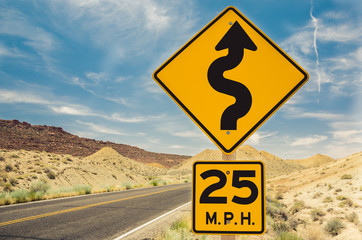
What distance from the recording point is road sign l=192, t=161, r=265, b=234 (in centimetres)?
218

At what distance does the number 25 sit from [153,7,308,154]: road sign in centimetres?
21

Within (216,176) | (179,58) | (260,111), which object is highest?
(179,58)

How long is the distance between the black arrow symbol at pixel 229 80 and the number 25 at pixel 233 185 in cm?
41

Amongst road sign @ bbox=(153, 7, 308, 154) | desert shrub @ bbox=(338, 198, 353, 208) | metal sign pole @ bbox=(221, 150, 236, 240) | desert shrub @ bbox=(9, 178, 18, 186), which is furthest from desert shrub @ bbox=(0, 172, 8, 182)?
desert shrub @ bbox=(338, 198, 353, 208)

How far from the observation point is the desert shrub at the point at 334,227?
11062 millimetres

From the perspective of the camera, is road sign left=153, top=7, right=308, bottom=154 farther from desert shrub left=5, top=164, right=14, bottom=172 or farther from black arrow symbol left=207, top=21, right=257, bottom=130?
desert shrub left=5, top=164, right=14, bottom=172

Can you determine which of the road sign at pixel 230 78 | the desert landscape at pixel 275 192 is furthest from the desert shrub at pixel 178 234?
the road sign at pixel 230 78

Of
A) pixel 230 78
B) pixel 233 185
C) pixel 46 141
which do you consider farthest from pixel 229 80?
pixel 46 141

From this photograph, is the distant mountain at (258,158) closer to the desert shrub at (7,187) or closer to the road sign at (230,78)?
the desert shrub at (7,187)

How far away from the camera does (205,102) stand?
7.77 feet

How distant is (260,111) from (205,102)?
0.50m

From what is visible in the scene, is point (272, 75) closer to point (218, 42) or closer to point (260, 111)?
point (260, 111)

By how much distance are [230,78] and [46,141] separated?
85219mm

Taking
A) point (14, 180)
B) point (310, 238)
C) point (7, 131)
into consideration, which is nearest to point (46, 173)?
point (14, 180)
